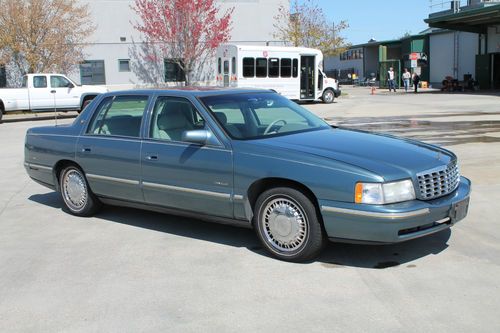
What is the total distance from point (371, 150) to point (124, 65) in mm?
31514

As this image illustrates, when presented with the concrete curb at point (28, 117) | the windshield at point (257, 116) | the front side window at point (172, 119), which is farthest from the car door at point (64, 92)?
the windshield at point (257, 116)

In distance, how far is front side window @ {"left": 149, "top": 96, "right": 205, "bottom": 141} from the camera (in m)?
5.93

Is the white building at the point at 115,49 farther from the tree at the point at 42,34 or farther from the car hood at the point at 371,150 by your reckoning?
the car hood at the point at 371,150

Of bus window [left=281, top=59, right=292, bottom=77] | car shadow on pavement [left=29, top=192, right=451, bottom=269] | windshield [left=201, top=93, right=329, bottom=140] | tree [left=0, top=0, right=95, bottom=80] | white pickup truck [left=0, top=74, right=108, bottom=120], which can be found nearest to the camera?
car shadow on pavement [left=29, top=192, right=451, bottom=269]

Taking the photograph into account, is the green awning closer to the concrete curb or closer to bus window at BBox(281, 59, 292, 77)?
bus window at BBox(281, 59, 292, 77)

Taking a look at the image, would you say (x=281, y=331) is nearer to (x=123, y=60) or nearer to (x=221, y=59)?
(x=221, y=59)

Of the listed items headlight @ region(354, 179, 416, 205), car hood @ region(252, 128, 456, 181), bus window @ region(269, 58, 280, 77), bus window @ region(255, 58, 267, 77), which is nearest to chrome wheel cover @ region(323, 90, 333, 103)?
bus window @ region(269, 58, 280, 77)

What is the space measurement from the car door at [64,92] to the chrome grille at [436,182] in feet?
71.7

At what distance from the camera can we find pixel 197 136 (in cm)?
546

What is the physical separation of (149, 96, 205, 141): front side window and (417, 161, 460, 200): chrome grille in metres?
2.35

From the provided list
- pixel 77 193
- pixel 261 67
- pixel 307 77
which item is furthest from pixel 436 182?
pixel 307 77

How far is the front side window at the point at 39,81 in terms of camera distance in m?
24.0

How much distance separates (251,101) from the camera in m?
6.15

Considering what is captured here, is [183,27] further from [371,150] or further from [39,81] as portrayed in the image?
[371,150]
